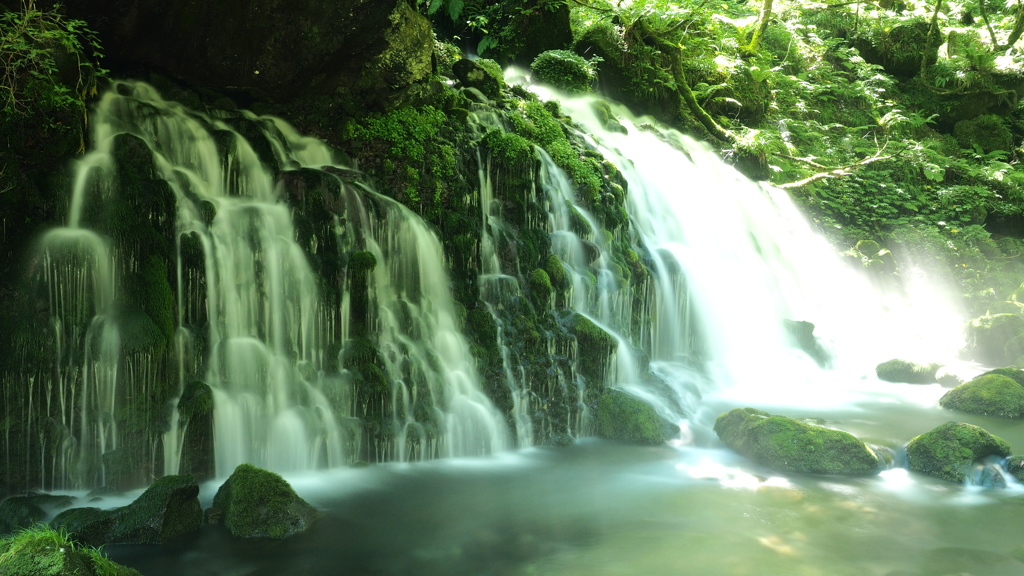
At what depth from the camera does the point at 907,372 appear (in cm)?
1086

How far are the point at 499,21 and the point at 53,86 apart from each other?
10.2 m

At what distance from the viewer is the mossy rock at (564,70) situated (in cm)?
1395

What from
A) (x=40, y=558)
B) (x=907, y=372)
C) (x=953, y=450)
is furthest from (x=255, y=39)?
(x=907, y=372)

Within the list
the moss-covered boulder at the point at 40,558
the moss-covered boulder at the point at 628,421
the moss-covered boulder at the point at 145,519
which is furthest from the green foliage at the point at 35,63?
the moss-covered boulder at the point at 628,421

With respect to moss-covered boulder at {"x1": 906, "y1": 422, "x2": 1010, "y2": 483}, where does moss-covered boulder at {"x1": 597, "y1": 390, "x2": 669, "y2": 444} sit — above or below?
above

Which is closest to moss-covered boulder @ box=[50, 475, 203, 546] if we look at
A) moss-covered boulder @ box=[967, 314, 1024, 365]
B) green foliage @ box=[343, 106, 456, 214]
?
green foliage @ box=[343, 106, 456, 214]

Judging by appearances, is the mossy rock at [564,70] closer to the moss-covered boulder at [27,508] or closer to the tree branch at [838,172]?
the tree branch at [838,172]

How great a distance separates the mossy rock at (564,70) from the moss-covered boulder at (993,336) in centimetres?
854

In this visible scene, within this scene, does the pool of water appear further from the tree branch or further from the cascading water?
the tree branch

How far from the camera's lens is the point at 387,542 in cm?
531

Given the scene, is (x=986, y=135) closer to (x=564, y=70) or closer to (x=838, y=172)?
(x=838, y=172)

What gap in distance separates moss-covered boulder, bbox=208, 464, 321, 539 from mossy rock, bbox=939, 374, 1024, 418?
8.41 m

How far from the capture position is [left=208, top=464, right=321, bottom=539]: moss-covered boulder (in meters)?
5.19

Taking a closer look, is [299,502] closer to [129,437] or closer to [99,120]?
[129,437]
